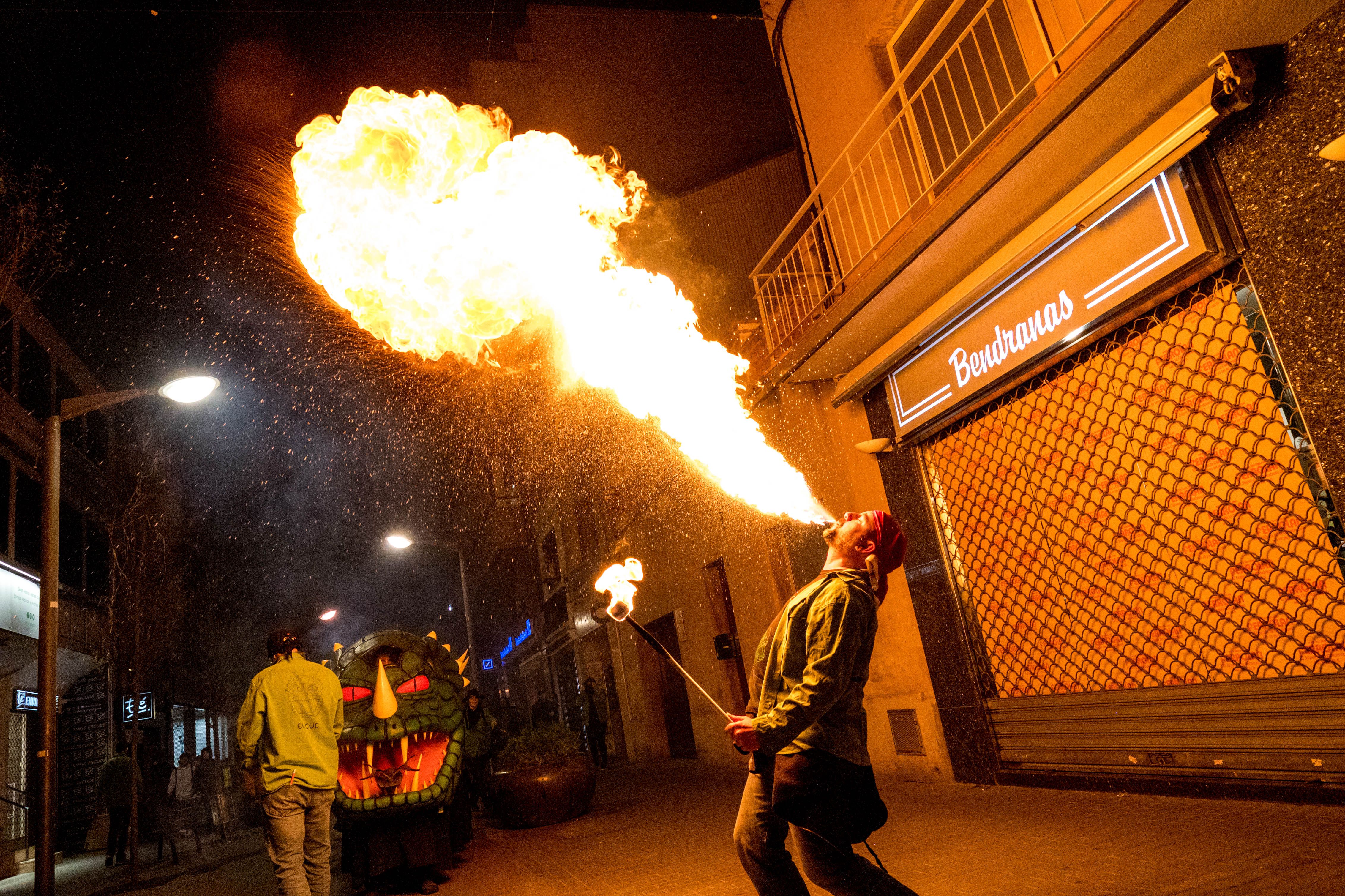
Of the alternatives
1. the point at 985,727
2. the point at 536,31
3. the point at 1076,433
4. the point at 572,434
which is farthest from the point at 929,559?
the point at 536,31

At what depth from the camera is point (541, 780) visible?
9.65 meters

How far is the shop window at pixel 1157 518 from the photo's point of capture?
4.86 metres

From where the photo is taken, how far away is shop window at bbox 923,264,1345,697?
15.9ft

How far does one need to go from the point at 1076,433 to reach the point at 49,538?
9.64 metres

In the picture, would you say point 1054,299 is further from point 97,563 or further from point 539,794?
point 97,563

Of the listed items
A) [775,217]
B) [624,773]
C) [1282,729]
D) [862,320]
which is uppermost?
[775,217]

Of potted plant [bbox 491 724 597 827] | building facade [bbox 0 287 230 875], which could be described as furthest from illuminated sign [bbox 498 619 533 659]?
potted plant [bbox 491 724 597 827]

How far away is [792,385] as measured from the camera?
1025 centimetres

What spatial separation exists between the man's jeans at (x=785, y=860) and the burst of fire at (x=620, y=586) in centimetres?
108

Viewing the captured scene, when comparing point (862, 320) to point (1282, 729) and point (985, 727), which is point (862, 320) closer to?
point (985, 727)

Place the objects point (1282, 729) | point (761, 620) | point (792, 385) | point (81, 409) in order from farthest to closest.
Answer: point (761, 620) → point (792, 385) → point (81, 409) → point (1282, 729)

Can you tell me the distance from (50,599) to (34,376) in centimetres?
1108

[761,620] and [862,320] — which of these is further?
Answer: [761,620]

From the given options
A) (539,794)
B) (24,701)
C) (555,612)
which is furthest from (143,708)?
(539,794)
